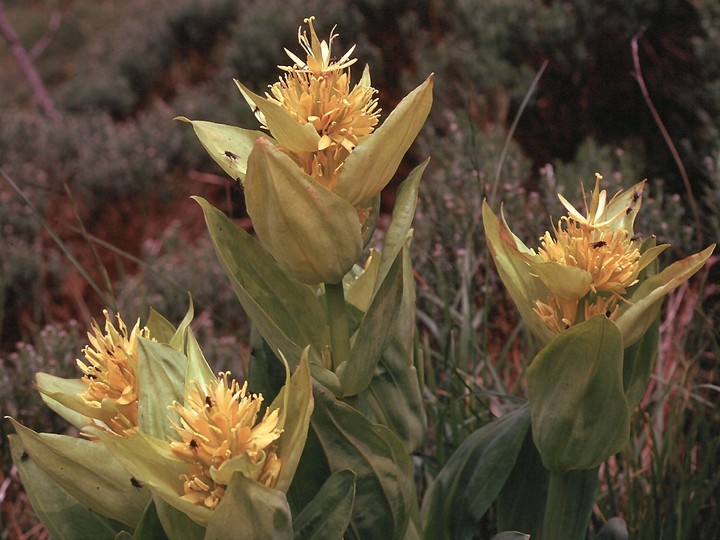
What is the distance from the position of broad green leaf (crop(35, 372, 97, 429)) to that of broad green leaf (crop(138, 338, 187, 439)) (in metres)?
0.09

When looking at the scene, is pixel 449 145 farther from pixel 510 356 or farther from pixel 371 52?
pixel 371 52

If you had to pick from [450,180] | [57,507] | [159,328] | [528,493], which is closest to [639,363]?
[528,493]

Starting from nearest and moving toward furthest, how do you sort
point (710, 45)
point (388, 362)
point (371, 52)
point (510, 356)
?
point (388, 362) → point (510, 356) → point (710, 45) → point (371, 52)

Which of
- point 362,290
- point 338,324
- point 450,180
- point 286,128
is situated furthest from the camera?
point 450,180

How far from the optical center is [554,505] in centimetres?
109

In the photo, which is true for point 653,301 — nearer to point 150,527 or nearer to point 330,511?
point 330,511

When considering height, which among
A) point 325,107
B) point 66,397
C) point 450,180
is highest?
point 450,180

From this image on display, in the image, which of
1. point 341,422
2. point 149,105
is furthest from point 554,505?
point 149,105

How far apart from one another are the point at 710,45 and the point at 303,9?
238 cm

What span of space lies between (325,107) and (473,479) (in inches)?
21.4

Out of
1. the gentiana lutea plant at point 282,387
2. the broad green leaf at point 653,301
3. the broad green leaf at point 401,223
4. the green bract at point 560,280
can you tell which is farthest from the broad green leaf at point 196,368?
the broad green leaf at point 653,301

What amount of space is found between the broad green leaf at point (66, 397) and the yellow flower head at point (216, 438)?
0.65 feet

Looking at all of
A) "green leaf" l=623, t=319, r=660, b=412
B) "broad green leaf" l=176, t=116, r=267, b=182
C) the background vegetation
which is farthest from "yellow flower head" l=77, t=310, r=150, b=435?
"green leaf" l=623, t=319, r=660, b=412

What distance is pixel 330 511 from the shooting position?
0.94m
